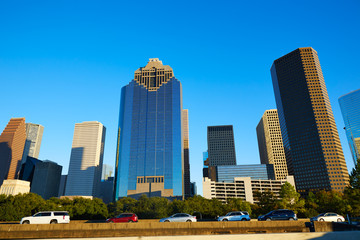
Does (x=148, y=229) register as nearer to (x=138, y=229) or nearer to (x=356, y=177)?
(x=138, y=229)

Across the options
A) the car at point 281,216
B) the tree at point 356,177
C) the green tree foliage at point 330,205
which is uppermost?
the tree at point 356,177

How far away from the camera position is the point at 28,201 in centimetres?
8606

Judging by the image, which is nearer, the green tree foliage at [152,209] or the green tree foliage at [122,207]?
the green tree foliage at [152,209]

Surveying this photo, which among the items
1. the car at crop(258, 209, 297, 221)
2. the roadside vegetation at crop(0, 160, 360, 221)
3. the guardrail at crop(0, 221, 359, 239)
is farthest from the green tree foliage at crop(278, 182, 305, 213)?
the guardrail at crop(0, 221, 359, 239)

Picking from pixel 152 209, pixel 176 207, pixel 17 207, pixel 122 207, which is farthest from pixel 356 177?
pixel 17 207

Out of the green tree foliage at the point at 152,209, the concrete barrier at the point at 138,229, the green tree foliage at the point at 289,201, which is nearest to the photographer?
the concrete barrier at the point at 138,229

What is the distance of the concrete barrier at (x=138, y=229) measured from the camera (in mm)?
24062

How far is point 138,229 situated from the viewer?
82.3 feet

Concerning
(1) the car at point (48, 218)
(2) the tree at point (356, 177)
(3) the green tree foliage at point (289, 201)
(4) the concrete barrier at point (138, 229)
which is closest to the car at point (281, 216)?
(4) the concrete barrier at point (138, 229)

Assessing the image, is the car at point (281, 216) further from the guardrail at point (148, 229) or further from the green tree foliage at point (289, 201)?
the green tree foliage at point (289, 201)

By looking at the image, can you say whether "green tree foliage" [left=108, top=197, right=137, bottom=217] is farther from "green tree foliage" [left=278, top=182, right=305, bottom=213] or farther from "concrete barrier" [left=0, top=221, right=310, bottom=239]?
"concrete barrier" [left=0, top=221, right=310, bottom=239]

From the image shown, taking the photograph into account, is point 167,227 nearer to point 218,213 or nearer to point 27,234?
point 27,234

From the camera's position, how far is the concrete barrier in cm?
2406

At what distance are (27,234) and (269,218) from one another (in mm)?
29769
